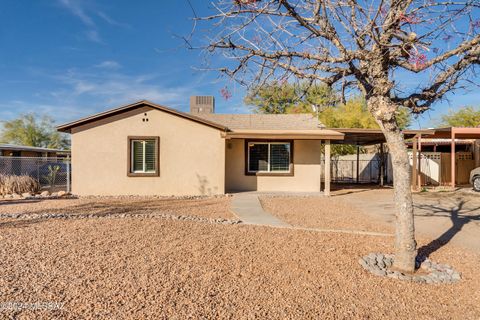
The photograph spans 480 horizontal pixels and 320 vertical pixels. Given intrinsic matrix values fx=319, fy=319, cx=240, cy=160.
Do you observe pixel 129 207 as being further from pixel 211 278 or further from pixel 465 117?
pixel 465 117

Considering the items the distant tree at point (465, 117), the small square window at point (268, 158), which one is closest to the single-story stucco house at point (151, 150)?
the small square window at point (268, 158)

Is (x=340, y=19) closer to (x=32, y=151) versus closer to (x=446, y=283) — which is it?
(x=446, y=283)

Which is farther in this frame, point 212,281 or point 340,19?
point 340,19

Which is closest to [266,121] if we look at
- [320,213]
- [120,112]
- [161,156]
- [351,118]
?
[161,156]

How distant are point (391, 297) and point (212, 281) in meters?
2.29

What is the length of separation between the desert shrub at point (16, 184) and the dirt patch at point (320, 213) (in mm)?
9568

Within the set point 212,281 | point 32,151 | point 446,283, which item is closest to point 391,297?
point 446,283

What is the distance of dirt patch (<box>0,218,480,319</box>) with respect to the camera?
11.6 ft

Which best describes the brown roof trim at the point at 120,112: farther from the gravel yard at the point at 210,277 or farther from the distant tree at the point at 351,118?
the distant tree at the point at 351,118

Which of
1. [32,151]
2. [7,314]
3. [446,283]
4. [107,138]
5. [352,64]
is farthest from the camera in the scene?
[32,151]

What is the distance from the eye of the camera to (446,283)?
455 cm

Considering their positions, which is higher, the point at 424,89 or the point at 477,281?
the point at 424,89

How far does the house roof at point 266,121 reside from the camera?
15.7m

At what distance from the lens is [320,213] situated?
9.63m
